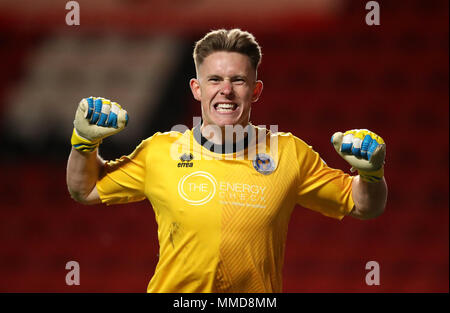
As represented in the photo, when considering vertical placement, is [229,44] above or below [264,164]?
above

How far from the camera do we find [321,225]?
14.8ft

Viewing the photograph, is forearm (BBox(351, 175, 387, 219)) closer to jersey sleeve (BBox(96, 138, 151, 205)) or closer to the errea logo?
the errea logo

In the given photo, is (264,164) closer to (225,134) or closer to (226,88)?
(225,134)

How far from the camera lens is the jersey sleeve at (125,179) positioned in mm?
2078

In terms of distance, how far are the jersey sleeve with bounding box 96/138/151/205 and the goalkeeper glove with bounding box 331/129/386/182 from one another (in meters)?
0.66

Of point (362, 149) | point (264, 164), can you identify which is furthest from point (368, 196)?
point (264, 164)

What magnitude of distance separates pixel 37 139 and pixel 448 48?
3.48 meters

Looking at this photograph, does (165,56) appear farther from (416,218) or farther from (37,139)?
(416,218)

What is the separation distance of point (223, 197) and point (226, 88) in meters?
0.36

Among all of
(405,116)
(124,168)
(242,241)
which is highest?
(405,116)

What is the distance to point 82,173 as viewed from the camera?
202cm

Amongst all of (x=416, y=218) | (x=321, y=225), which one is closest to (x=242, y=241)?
(x=321, y=225)

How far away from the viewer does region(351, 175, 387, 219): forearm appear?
2012 mm

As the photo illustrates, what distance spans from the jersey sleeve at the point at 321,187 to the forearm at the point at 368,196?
0.10 ft
